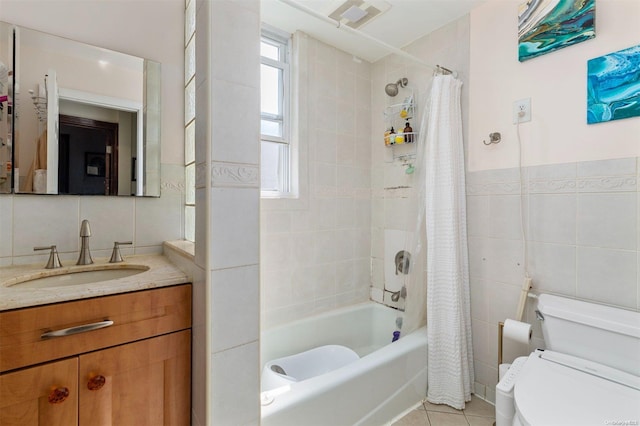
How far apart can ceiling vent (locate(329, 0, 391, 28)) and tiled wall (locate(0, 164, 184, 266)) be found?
1.38m

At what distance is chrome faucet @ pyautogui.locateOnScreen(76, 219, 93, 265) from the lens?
1.23 m

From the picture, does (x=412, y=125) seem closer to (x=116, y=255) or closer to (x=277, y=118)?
(x=277, y=118)

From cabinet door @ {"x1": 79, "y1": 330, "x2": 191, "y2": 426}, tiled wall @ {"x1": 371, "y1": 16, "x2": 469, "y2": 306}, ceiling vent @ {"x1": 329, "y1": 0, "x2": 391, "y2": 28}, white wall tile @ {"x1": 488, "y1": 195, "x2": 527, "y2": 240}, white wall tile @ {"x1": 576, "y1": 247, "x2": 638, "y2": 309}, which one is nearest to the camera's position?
cabinet door @ {"x1": 79, "y1": 330, "x2": 191, "y2": 426}

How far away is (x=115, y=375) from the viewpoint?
88 centimetres

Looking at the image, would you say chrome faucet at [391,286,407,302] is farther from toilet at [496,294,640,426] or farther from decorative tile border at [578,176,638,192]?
decorative tile border at [578,176,638,192]

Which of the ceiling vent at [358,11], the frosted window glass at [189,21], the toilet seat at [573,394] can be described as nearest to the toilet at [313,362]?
the toilet seat at [573,394]

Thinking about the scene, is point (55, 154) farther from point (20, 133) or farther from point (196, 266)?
point (196, 266)

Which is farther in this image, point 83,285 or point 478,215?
point 478,215

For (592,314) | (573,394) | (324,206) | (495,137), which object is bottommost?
(573,394)

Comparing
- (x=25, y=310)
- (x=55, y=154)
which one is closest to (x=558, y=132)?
(x=25, y=310)

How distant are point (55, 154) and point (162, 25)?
83 centimetres

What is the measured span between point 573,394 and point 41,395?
171 cm

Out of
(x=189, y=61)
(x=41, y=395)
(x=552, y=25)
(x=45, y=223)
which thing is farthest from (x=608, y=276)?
(x=45, y=223)

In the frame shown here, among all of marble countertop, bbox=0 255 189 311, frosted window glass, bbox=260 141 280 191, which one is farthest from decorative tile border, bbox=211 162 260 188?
frosted window glass, bbox=260 141 280 191
